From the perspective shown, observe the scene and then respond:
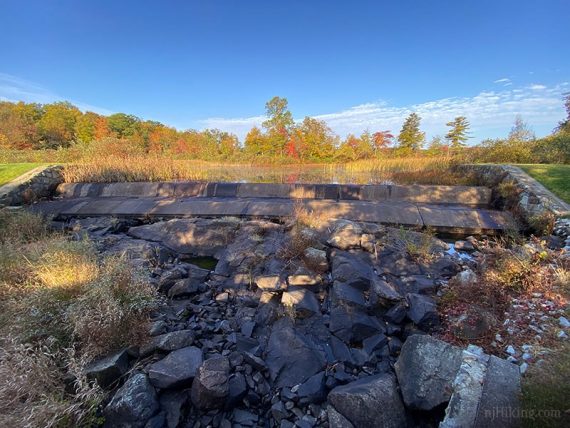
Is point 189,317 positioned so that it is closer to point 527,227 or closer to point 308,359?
point 308,359

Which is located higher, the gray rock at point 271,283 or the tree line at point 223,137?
the tree line at point 223,137

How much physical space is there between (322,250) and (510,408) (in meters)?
2.97

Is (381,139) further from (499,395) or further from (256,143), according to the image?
(499,395)

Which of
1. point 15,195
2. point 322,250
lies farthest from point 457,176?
point 15,195

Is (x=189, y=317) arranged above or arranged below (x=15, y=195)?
below

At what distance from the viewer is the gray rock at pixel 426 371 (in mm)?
1907

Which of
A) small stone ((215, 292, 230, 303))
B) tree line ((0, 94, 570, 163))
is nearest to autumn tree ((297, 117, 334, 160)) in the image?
tree line ((0, 94, 570, 163))

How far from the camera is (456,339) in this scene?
8.33ft

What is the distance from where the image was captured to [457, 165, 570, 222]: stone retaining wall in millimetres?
5273

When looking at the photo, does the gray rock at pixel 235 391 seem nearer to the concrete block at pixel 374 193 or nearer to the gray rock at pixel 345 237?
the gray rock at pixel 345 237

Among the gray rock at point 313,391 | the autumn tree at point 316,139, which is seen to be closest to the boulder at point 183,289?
the gray rock at point 313,391

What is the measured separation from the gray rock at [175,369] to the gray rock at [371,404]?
1094 millimetres

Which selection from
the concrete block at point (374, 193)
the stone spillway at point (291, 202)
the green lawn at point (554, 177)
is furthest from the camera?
the concrete block at point (374, 193)

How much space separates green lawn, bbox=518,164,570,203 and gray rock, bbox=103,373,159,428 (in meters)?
7.34
